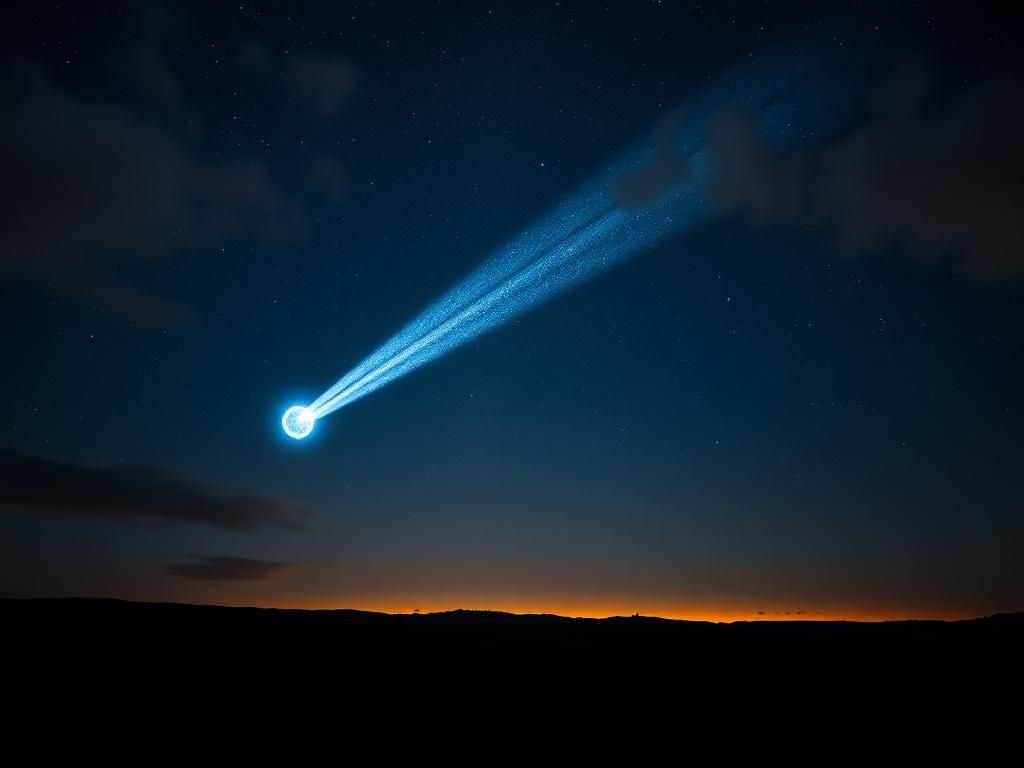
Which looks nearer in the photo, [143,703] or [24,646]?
[143,703]

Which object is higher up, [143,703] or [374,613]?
[374,613]

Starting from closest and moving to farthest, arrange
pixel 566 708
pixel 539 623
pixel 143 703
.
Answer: pixel 143 703 < pixel 566 708 < pixel 539 623

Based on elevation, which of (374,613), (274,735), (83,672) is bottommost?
(274,735)

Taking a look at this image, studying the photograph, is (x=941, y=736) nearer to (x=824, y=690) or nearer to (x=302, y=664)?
(x=824, y=690)

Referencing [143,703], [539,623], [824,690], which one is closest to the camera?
[143,703]

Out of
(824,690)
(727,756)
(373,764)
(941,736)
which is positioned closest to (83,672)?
(373,764)

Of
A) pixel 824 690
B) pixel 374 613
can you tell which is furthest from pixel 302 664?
pixel 824 690
